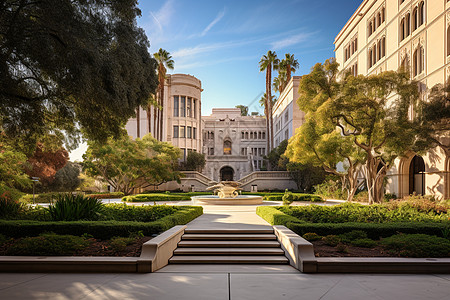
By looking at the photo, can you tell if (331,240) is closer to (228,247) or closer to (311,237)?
(311,237)

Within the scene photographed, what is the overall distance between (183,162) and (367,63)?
28.4 m

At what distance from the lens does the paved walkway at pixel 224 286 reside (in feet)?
18.4

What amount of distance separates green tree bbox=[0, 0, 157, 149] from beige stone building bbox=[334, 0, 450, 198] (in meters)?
19.3

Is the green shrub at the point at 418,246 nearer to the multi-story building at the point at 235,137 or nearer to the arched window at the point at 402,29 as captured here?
the arched window at the point at 402,29

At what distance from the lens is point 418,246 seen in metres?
7.92

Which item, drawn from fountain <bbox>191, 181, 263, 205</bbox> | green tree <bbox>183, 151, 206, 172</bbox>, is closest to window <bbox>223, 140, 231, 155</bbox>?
green tree <bbox>183, 151, 206, 172</bbox>

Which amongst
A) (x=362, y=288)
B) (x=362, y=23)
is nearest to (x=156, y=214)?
(x=362, y=288)

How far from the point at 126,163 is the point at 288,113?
2759 cm

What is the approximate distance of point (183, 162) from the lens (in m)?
49.1

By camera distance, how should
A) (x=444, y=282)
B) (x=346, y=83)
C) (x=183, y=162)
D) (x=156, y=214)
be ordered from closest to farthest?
1. (x=444, y=282)
2. (x=156, y=214)
3. (x=346, y=83)
4. (x=183, y=162)

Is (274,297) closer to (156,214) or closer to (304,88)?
(156,214)

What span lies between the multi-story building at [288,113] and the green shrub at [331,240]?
37737 mm

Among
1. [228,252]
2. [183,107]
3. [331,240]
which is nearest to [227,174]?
[183,107]

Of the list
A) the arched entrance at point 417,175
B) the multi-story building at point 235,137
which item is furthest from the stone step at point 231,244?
the multi-story building at point 235,137
